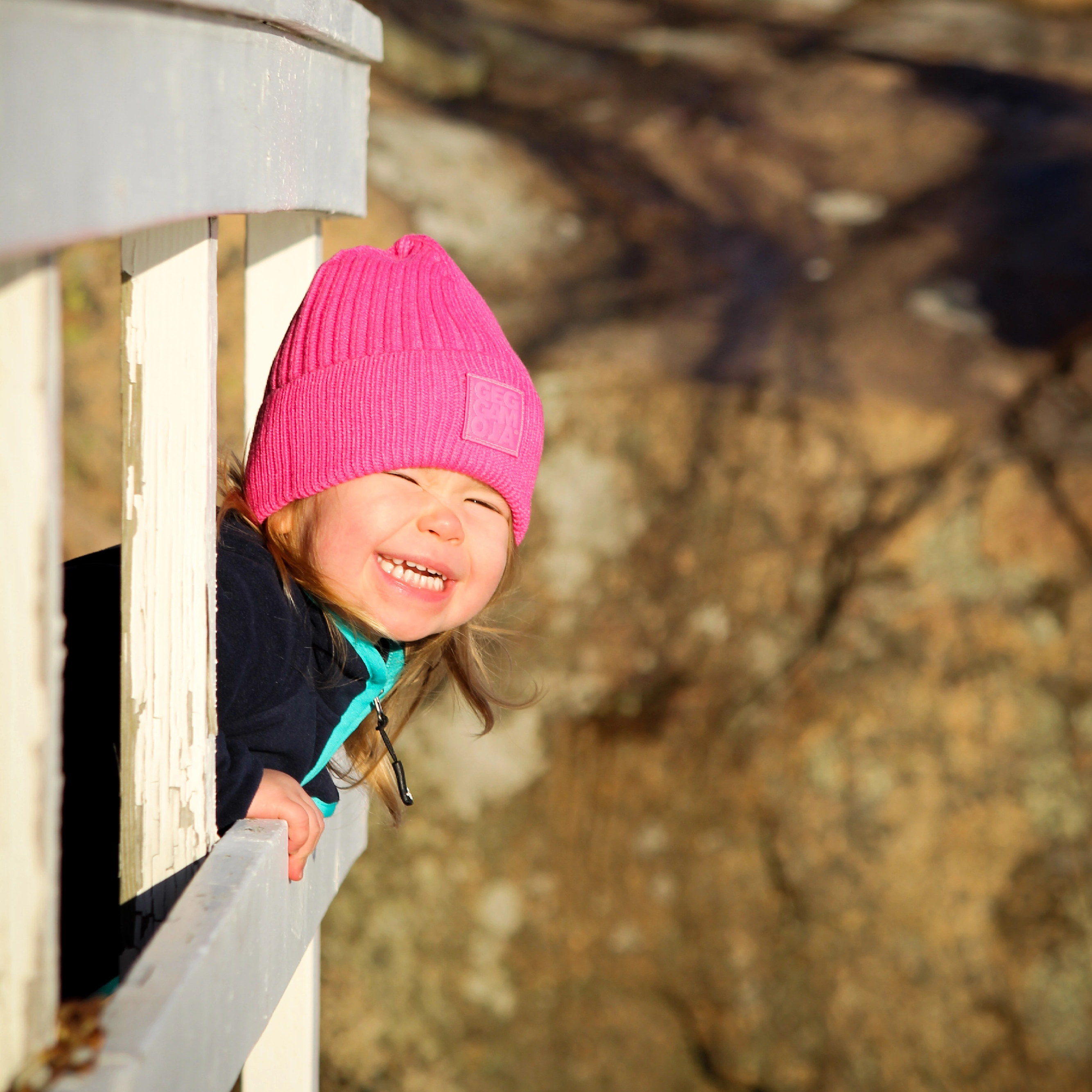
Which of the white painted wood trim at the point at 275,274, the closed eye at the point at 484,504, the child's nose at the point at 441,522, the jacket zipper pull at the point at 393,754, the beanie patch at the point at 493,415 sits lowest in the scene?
the jacket zipper pull at the point at 393,754

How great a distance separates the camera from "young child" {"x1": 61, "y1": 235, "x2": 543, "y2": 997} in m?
1.46

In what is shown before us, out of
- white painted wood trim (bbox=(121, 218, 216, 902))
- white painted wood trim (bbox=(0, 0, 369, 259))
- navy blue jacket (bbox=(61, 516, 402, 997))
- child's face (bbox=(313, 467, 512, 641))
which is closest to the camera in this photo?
white painted wood trim (bbox=(0, 0, 369, 259))

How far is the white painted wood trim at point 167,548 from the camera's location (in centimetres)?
96

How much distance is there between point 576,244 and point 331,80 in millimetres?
2765

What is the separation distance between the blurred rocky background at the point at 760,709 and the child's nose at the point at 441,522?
1518mm

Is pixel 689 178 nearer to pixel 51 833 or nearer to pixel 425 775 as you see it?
pixel 425 775

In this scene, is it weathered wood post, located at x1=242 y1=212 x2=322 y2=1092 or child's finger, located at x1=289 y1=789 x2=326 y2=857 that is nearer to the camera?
child's finger, located at x1=289 y1=789 x2=326 y2=857

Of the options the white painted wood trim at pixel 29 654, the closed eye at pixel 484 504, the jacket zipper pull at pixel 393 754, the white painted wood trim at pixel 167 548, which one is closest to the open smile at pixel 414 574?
the closed eye at pixel 484 504

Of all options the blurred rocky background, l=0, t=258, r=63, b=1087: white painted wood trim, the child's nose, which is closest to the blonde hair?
the child's nose

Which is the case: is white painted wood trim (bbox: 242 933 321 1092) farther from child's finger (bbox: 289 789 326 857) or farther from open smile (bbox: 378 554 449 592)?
open smile (bbox: 378 554 449 592)

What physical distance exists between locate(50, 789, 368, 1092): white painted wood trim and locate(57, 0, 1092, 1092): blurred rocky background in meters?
1.92

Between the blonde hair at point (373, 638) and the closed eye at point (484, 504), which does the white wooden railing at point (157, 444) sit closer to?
the blonde hair at point (373, 638)

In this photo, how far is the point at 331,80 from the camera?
4.25 feet

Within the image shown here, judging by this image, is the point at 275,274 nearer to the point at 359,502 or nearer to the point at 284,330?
the point at 284,330
